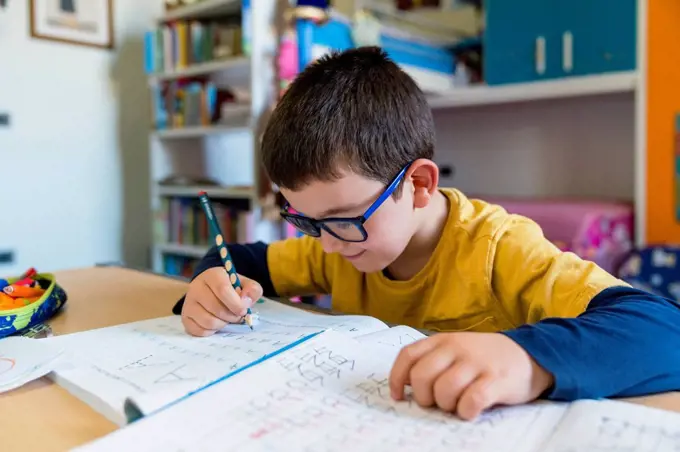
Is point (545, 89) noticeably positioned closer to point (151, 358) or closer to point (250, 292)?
point (250, 292)

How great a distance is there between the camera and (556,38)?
237cm

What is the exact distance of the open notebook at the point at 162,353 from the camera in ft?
1.67

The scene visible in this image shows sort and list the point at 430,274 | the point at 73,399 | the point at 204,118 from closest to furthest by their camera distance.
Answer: the point at 73,399
the point at 430,274
the point at 204,118

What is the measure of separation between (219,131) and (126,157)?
83 cm

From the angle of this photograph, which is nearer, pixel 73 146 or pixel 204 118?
pixel 204 118

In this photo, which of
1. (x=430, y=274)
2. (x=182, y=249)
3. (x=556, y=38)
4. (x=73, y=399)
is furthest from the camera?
(x=182, y=249)

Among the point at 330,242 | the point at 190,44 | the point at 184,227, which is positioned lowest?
the point at 184,227

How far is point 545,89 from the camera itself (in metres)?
2.39

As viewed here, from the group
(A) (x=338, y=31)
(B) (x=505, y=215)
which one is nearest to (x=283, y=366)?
(B) (x=505, y=215)

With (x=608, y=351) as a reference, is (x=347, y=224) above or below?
above

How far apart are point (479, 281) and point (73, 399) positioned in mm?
498

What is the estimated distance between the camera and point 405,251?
2.95 ft

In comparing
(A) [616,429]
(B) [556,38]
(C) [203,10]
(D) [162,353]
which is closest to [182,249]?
(C) [203,10]

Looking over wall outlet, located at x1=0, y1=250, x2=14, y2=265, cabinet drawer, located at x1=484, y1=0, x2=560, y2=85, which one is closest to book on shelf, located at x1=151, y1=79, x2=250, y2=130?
wall outlet, located at x1=0, y1=250, x2=14, y2=265
